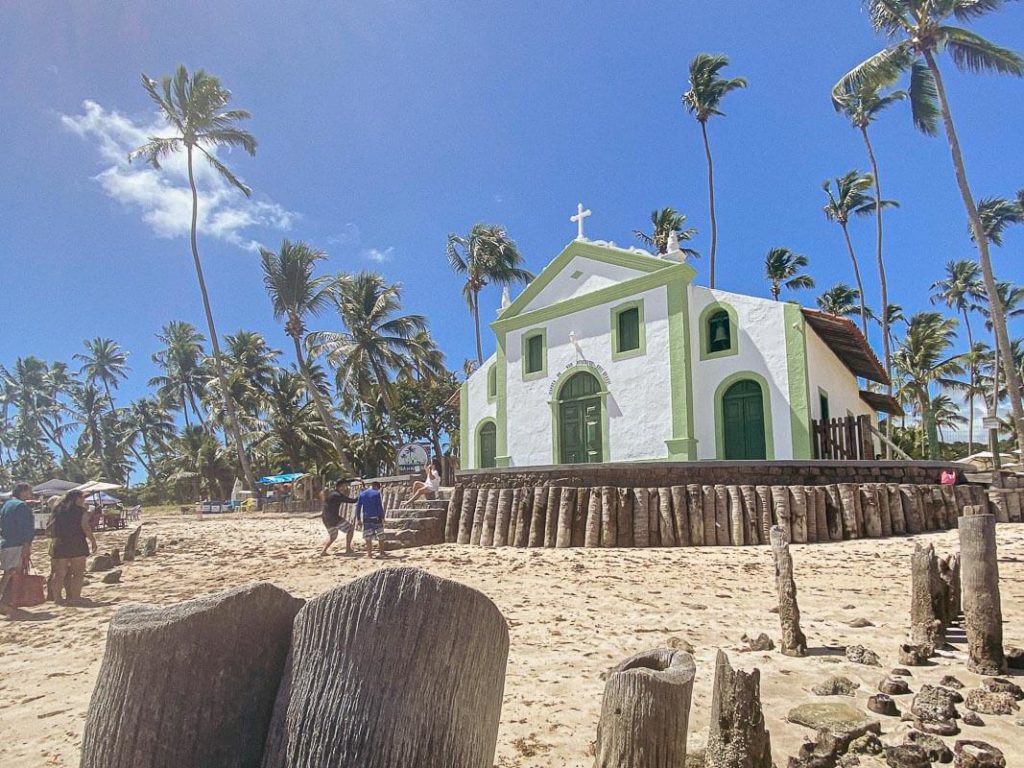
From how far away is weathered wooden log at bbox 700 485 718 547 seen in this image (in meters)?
10.3

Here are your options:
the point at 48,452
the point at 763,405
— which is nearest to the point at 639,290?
the point at 763,405

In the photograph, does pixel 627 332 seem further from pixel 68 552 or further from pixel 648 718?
pixel 648 718

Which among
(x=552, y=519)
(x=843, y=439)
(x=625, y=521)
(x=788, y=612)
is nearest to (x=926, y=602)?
(x=788, y=612)

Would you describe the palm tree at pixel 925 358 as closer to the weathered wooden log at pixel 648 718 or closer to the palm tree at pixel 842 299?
the palm tree at pixel 842 299

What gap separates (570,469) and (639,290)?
773cm

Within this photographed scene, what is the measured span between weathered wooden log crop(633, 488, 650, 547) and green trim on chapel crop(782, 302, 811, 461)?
20.7 feet

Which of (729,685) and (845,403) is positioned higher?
(845,403)

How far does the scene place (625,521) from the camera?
34.8 feet

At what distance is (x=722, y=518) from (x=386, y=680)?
391 inches

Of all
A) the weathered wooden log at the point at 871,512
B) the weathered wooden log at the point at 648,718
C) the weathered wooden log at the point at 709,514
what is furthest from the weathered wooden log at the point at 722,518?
the weathered wooden log at the point at 648,718

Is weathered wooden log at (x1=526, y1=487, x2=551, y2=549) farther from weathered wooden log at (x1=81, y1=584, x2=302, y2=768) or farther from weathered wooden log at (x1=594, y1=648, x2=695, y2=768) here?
weathered wooden log at (x1=81, y1=584, x2=302, y2=768)

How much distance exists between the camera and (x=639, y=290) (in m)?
18.0

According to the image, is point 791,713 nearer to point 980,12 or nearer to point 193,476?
point 980,12

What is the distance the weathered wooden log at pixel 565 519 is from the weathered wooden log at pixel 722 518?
2.47 m
